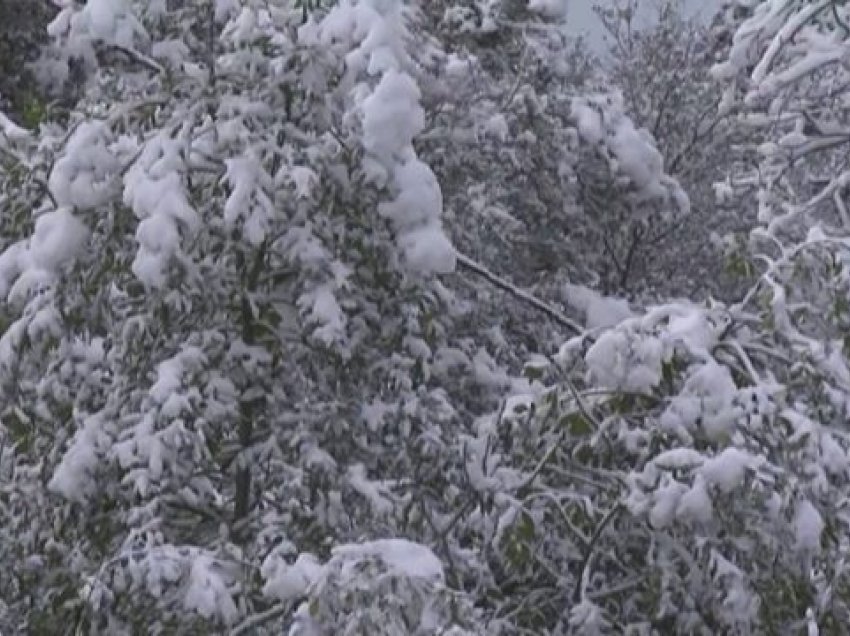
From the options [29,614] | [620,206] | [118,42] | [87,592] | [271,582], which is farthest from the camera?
[620,206]

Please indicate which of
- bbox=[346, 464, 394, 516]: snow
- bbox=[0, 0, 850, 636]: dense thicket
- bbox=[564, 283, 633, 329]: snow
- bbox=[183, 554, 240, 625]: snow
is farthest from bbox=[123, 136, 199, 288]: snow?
bbox=[564, 283, 633, 329]: snow

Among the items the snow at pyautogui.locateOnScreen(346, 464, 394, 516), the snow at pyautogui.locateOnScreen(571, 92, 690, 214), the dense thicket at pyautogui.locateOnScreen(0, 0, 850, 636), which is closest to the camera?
the dense thicket at pyautogui.locateOnScreen(0, 0, 850, 636)

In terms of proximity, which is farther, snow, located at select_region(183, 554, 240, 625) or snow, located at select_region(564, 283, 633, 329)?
snow, located at select_region(564, 283, 633, 329)

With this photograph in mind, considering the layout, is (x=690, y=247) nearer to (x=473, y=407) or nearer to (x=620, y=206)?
(x=620, y=206)

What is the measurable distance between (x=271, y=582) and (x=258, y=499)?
102 centimetres

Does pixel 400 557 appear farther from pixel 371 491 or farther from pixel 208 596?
pixel 371 491

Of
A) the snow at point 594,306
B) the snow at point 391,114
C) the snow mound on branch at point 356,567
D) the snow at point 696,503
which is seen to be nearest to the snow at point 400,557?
the snow mound on branch at point 356,567

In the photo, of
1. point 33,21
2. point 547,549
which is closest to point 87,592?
point 547,549

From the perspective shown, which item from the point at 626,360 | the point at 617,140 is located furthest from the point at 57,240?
the point at 617,140

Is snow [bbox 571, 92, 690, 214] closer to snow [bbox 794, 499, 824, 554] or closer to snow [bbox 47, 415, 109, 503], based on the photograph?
snow [bbox 47, 415, 109, 503]

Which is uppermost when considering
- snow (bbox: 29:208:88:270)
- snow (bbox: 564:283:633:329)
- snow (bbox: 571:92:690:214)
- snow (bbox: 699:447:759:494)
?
snow (bbox: 699:447:759:494)

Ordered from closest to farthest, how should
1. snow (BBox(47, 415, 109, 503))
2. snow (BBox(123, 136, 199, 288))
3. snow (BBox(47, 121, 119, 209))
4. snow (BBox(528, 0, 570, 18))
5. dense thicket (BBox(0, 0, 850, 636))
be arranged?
dense thicket (BBox(0, 0, 850, 636))
snow (BBox(123, 136, 199, 288))
snow (BBox(47, 121, 119, 209))
snow (BBox(47, 415, 109, 503))
snow (BBox(528, 0, 570, 18))

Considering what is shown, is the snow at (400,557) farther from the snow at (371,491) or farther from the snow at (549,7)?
the snow at (549,7)

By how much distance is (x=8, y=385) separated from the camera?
15.1ft
